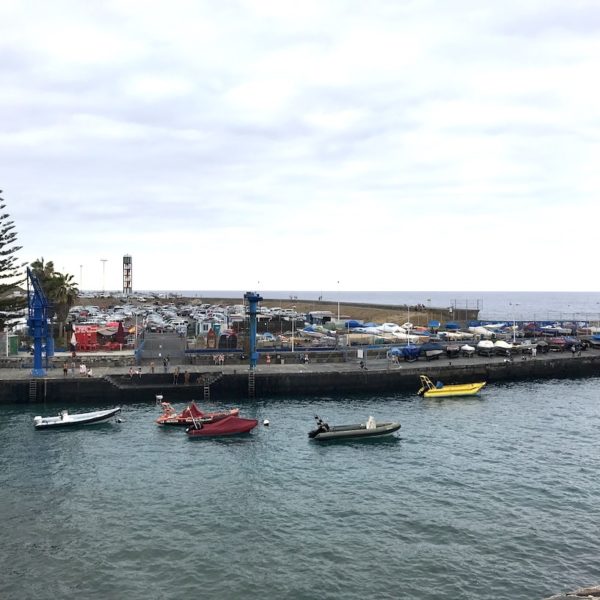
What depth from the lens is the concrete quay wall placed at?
164 ft

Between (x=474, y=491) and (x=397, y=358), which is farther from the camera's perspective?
(x=397, y=358)

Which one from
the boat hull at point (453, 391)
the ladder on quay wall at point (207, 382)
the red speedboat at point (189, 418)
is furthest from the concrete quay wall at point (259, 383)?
the red speedboat at point (189, 418)

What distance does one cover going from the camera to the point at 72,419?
42.2 meters

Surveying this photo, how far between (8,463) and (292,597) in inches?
927

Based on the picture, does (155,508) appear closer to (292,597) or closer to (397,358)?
(292,597)

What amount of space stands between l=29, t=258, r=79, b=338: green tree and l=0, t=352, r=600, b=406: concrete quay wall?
67.6ft

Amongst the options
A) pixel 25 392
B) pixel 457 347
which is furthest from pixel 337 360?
pixel 25 392

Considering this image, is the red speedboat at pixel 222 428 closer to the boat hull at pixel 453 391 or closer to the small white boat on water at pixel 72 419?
the small white boat on water at pixel 72 419

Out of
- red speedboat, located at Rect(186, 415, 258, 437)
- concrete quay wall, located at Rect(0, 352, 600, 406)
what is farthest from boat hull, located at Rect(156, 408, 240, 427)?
concrete quay wall, located at Rect(0, 352, 600, 406)

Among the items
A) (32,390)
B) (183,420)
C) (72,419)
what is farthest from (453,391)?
(32,390)

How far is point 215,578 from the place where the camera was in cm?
2036

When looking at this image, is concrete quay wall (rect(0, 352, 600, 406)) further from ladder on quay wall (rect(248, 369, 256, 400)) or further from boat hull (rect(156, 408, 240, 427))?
boat hull (rect(156, 408, 240, 427))

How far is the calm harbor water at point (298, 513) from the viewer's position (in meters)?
20.2

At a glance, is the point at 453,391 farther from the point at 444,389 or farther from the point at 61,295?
the point at 61,295
